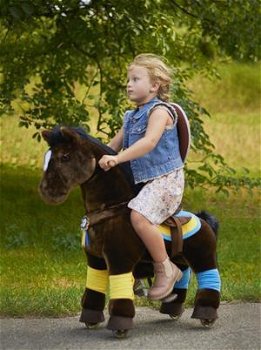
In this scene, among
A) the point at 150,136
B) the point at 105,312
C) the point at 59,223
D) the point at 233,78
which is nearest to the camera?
the point at 150,136

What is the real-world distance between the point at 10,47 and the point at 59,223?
237cm

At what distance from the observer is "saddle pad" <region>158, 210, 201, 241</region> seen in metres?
4.68

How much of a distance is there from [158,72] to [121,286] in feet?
4.05

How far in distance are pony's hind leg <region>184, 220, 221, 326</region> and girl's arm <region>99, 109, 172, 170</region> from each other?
64 centimetres

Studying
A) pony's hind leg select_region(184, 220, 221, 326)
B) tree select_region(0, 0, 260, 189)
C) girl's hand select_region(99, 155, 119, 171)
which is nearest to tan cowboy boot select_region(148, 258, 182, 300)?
pony's hind leg select_region(184, 220, 221, 326)

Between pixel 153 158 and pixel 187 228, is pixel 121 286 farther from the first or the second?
pixel 153 158

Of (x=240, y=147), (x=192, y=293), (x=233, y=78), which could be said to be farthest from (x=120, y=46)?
(x=233, y=78)

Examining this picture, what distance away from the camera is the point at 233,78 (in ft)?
90.6

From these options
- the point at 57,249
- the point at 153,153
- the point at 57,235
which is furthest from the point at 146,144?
the point at 57,235

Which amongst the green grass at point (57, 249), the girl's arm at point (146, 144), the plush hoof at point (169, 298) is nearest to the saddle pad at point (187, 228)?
the plush hoof at point (169, 298)

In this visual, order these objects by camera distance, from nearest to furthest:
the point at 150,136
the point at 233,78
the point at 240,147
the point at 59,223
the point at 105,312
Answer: the point at 150,136 < the point at 105,312 < the point at 59,223 < the point at 240,147 < the point at 233,78

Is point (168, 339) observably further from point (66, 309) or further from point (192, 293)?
point (192, 293)

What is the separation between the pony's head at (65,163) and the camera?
4.52 meters

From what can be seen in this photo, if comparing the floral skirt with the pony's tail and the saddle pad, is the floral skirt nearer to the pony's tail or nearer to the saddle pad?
the saddle pad
